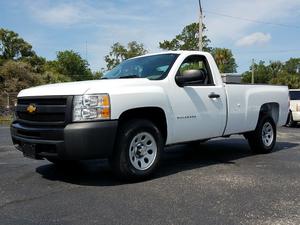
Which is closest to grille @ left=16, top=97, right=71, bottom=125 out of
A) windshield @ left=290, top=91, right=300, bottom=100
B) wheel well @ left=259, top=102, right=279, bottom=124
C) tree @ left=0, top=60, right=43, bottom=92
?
wheel well @ left=259, top=102, right=279, bottom=124

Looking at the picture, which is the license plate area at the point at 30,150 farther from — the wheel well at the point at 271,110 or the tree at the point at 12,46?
the tree at the point at 12,46

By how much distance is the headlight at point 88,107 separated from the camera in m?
5.33

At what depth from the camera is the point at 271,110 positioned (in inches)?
351

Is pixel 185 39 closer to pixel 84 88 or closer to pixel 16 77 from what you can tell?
pixel 16 77

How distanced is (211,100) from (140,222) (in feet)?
10.8

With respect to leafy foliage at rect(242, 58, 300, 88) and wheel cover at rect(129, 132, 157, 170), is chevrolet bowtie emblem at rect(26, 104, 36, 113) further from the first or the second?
leafy foliage at rect(242, 58, 300, 88)

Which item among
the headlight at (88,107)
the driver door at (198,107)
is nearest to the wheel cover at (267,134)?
the driver door at (198,107)

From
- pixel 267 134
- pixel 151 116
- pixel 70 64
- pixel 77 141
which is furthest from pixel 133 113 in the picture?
pixel 70 64

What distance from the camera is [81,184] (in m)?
5.72

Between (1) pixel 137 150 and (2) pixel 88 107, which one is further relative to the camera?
(1) pixel 137 150

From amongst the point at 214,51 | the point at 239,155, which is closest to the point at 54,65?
the point at 214,51

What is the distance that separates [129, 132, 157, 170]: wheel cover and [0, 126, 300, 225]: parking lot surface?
25 cm

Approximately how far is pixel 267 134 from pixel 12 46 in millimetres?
67246

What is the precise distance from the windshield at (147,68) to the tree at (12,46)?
66.7 metres
